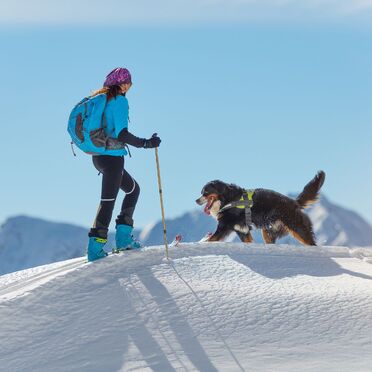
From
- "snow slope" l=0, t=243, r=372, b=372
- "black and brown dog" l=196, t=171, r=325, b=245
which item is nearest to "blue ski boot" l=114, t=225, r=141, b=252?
"snow slope" l=0, t=243, r=372, b=372

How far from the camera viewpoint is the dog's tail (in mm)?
11172

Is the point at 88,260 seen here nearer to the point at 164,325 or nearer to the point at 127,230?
the point at 127,230

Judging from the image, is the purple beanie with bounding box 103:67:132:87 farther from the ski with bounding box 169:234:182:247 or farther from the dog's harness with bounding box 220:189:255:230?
the dog's harness with bounding box 220:189:255:230

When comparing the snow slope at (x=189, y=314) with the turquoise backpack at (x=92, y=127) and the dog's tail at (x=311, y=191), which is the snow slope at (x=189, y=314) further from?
the dog's tail at (x=311, y=191)

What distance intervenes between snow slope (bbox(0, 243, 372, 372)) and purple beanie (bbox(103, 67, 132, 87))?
2.00 metres

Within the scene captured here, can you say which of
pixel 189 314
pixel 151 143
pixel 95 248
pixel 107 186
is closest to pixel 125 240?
pixel 95 248

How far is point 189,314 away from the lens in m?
7.24

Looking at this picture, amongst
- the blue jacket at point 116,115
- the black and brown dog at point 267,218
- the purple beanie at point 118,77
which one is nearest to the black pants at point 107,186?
the blue jacket at point 116,115

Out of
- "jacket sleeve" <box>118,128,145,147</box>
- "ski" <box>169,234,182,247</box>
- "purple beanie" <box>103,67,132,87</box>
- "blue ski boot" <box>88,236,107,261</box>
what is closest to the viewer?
"jacket sleeve" <box>118,128,145,147</box>

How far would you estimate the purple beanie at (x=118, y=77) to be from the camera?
8.91 metres

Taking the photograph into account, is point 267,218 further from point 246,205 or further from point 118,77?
point 118,77

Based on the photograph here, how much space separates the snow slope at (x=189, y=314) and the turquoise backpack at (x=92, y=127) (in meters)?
1.29

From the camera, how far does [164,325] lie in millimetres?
7062

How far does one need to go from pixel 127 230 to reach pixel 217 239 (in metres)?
1.63
